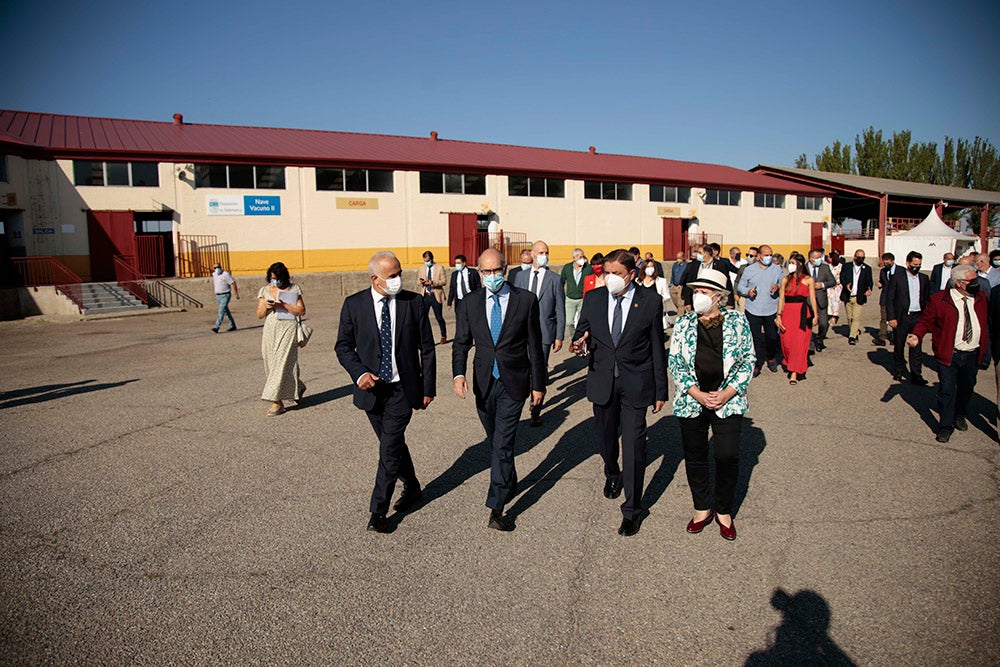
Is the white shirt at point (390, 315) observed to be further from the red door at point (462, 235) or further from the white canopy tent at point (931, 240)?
the white canopy tent at point (931, 240)

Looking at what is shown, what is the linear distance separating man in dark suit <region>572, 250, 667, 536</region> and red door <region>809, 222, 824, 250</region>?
138 feet

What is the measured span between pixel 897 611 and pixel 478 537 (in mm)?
2480

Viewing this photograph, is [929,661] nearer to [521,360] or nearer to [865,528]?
[865,528]

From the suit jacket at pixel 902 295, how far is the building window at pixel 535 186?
2235 centimetres

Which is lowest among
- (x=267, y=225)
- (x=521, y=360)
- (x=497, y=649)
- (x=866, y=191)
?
(x=497, y=649)

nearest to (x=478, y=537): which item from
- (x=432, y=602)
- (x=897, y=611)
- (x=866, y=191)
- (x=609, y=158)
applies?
(x=432, y=602)

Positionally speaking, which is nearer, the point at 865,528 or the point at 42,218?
the point at 865,528

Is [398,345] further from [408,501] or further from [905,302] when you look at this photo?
[905,302]

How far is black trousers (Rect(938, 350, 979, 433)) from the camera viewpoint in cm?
632

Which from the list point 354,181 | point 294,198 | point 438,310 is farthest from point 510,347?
point 354,181

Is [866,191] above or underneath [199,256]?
above

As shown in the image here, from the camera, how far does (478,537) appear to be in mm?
4387

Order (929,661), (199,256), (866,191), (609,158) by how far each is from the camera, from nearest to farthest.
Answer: (929,661), (199,256), (609,158), (866,191)

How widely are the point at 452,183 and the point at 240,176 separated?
903cm
